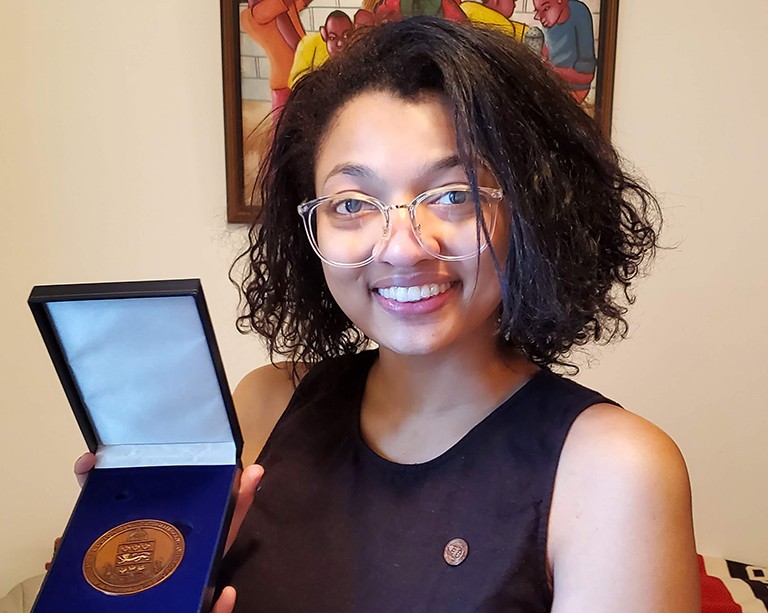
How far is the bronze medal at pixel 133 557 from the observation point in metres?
0.66

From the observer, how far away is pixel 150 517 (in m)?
0.71

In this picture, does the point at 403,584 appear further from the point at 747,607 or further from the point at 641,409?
the point at 641,409

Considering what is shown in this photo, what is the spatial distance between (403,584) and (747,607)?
41.2 inches

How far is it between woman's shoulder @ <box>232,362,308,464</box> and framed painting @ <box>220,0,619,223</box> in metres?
0.61

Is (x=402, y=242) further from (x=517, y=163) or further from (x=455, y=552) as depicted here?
(x=455, y=552)

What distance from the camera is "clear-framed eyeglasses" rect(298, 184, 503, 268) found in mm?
732

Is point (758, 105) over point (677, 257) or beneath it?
over

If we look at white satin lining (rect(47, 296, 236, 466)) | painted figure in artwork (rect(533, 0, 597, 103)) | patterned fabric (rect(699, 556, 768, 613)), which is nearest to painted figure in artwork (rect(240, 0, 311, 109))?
painted figure in artwork (rect(533, 0, 597, 103))

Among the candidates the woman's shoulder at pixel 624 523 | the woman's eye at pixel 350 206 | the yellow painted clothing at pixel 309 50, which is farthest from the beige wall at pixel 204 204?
the woman's shoulder at pixel 624 523

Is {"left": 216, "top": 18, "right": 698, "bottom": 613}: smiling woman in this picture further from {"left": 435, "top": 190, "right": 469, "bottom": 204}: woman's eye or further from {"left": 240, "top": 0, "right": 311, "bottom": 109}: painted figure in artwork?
{"left": 240, "top": 0, "right": 311, "bottom": 109}: painted figure in artwork

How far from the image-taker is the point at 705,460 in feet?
5.83

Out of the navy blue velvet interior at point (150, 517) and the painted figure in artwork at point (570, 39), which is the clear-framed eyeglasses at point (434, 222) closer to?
the navy blue velvet interior at point (150, 517)

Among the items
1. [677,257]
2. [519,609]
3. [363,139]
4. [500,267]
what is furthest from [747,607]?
[363,139]

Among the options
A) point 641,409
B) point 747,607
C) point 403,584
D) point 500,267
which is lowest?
point 747,607
